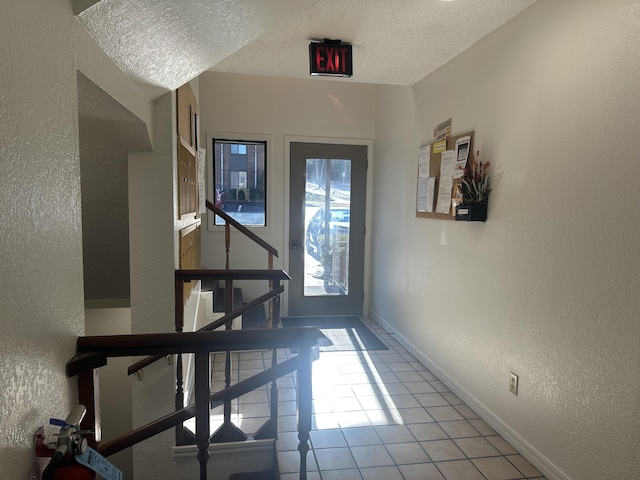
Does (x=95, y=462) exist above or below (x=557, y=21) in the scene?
below

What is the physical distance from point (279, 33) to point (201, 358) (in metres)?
2.06

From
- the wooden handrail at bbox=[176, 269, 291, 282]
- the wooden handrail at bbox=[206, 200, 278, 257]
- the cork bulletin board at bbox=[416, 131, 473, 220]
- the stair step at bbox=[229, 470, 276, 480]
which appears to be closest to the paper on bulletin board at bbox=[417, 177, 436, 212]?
the cork bulletin board at bbox=[416, 131, 473, 220]

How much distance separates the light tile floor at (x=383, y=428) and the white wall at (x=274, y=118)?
1.43 m

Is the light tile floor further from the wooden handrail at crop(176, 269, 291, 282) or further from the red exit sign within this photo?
the red exit sign

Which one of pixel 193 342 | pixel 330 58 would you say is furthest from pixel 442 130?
pixel 193 342

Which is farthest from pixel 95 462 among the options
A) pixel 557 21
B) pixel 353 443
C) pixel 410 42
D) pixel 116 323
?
pixel 410 42

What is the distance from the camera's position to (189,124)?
2770 mm

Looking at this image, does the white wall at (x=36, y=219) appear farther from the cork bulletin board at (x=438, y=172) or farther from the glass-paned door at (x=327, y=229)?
the glass-paned door at (x=327, y=229)

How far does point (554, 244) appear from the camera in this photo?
1.96 m

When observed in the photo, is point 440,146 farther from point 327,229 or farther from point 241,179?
point 241,179

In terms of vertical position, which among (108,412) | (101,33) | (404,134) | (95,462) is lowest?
(108,412)

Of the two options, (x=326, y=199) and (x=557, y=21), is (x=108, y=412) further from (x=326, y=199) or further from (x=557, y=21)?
(x=557, y=21)

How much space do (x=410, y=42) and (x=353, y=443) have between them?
8.01ft

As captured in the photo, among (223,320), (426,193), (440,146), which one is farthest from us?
(426,193)
